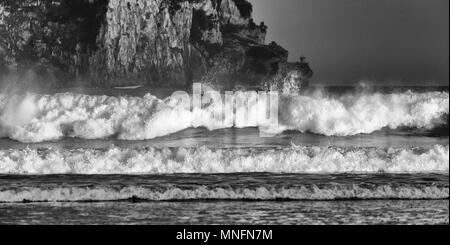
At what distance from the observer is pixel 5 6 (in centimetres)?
12631

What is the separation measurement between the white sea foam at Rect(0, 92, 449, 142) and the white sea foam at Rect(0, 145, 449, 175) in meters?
3.77

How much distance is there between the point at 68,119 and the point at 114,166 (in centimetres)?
619

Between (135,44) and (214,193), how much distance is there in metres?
94.3

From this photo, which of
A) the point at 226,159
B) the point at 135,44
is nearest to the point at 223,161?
the point at 226,159

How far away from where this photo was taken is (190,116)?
30438mm

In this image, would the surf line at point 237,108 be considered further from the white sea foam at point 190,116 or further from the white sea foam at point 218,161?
the white sea foam at point 218,161

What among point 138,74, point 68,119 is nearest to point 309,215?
point 68,119

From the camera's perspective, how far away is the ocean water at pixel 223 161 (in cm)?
1873

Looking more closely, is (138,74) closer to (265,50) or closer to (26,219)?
(265,50)

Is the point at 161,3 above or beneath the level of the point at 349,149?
above

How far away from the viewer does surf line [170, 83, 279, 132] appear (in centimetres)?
3031
